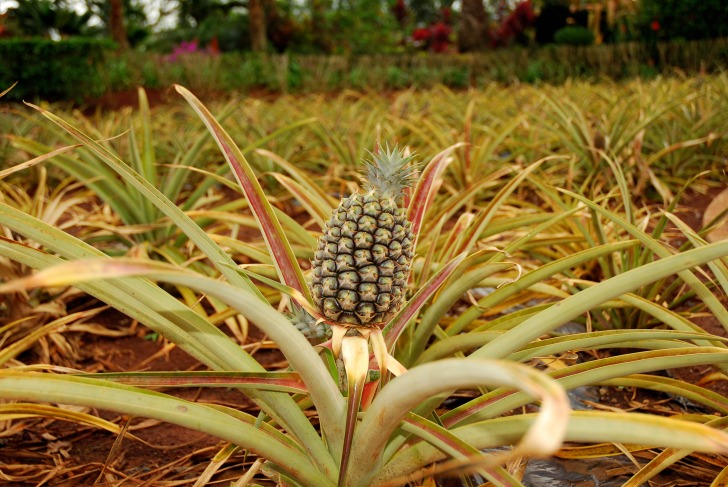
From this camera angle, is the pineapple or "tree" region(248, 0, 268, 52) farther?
"tree" region(248, 0, 268, 52)

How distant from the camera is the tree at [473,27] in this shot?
11930 mm

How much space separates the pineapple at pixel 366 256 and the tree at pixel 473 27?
11665 mm

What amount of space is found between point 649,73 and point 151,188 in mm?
9092

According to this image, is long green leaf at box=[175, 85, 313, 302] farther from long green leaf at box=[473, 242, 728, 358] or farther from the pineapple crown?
long green leaf at box=[473, 242, 728, 358]

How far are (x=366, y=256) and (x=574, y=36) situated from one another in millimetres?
13625

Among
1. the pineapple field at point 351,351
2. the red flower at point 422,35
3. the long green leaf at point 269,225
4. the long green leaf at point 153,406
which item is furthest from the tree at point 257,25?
the long green leaf at point 153,406

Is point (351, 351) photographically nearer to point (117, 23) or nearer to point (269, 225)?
point (269, 225)

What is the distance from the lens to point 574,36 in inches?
519

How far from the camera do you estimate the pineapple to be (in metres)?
1.22

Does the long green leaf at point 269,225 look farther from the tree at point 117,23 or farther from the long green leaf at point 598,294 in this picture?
the tree at point 117,23

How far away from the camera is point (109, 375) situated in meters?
1.09

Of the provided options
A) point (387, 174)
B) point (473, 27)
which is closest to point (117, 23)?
point (473, 27)

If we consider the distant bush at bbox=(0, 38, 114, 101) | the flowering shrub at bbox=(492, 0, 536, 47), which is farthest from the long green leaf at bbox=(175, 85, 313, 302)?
the flowering shrub at bbox=(492, 0, 536, 47)

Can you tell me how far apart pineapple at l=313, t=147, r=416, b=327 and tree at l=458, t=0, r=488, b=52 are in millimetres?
11665
